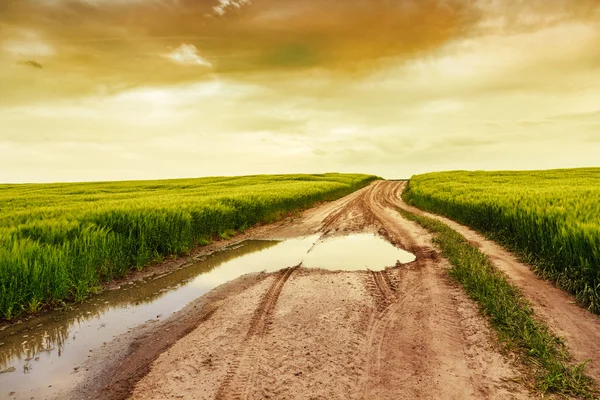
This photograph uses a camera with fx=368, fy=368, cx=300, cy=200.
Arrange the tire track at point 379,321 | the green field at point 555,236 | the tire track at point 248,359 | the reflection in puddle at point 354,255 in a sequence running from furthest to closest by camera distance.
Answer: the reflection in puddle at point 354,255 → the green field at point 555,236 → the tire track at point 379,321 → the tire track at point 248,359

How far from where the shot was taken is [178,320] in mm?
5879

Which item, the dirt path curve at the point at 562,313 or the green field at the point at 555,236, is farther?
the green field at the point at 555,236

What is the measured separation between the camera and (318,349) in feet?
15.0

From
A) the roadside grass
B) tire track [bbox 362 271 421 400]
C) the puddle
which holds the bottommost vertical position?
the puddle

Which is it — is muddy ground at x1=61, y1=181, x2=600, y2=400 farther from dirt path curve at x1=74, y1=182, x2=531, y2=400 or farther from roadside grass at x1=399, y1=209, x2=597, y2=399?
roadside grass at x1=399, y1=209, x2=597, y2=399

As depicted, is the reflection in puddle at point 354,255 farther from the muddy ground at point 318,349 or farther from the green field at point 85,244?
the green field at point 85,244

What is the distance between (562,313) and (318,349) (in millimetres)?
4043

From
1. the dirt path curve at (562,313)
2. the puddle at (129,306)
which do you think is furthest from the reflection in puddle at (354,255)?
the dirt path curve at (562,313)

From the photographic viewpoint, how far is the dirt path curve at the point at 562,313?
4520 mm

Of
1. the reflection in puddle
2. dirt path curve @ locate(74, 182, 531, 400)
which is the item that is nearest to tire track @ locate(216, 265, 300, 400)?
dirt path curve @ locate(74, 182, 531, 400)

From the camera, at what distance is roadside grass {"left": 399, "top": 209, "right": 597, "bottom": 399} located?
3.78 m

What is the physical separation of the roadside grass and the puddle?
6.71 feet

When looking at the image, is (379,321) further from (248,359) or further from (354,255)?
(354,255)

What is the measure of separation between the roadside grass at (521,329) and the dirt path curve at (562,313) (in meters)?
0.17
